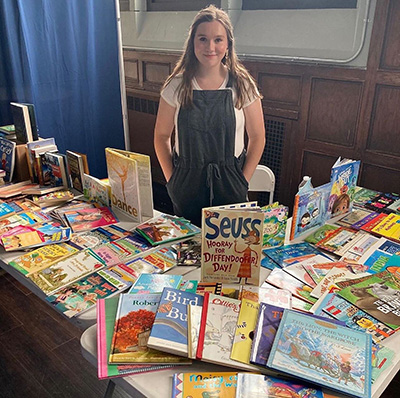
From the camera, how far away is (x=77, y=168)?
6.42ft

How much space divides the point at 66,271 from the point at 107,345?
404mm

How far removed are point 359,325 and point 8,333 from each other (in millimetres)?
1840

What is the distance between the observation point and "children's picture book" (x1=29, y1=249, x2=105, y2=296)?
1288 mm

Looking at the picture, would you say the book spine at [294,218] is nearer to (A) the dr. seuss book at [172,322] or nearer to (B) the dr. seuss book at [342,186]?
(B) the dr. seuss book at [342,186]

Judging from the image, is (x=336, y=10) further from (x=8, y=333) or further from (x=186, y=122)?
(x=8, y=333)

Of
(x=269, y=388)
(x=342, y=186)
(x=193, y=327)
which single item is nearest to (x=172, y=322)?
(x=193, y=327)

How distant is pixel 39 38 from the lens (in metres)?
2.42

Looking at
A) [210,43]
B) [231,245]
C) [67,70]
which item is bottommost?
[231,245]

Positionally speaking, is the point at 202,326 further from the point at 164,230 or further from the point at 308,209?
the point at 308,209

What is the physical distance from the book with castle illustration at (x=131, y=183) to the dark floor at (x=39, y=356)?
71cm

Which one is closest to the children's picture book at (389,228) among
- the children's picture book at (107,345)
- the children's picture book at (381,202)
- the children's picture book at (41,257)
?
the children's picture book at (381,202)

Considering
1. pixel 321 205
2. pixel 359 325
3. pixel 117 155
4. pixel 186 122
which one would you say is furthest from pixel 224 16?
pixel 359 325

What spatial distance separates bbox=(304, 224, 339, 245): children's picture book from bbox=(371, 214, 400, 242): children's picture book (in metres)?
0.16

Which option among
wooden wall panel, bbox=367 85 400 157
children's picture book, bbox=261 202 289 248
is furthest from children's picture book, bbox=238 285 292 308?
wooden wall panel, bbox=367 85 400 157
